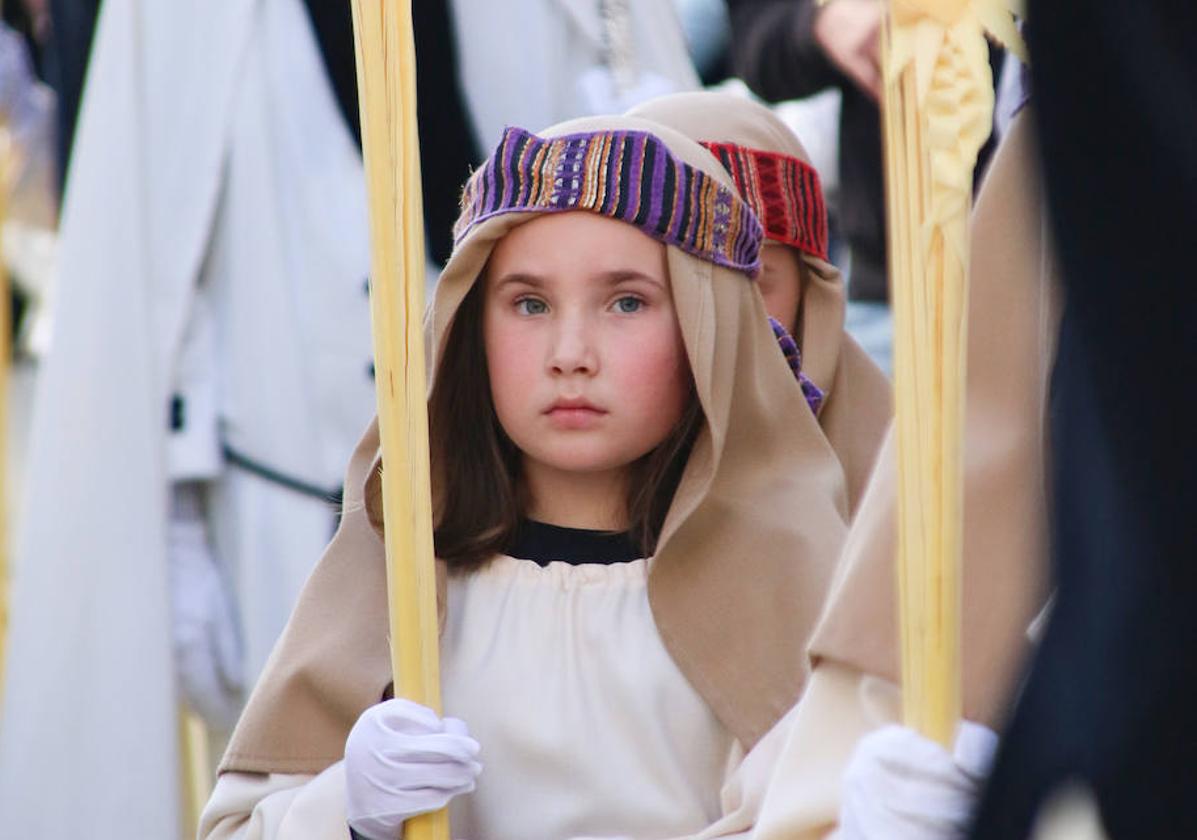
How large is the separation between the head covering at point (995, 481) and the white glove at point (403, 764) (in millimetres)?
525

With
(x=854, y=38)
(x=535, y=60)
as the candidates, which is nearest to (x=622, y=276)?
(x=854, y=38)

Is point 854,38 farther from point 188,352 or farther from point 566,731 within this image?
point 566,731

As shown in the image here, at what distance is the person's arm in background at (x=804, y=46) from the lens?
15.9ft

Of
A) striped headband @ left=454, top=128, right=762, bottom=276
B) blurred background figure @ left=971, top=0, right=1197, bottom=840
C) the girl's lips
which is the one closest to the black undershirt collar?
the girl's lips

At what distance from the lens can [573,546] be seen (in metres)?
3.14

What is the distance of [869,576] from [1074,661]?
2.91 ft

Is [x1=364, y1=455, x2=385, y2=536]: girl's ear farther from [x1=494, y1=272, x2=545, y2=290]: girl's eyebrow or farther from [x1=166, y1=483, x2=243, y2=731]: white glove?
[x1=166, y1=483, x2=243, y2=731]: white glove

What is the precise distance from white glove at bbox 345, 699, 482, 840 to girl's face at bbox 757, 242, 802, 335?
132 cm

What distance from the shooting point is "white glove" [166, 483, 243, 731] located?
16.2 ft

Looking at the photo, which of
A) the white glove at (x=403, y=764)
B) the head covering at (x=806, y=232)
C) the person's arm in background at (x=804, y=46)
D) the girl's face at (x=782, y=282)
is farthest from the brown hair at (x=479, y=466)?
the person's arm in background at (x=804, y=46)

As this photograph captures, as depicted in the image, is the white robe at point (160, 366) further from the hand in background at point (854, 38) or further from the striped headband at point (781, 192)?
the striped headband at point (781, 192)

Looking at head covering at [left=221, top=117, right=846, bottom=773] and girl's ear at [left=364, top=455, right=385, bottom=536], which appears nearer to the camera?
head covering at [left=221, top=117, right=846, bottom=773]

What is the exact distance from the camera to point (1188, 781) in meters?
1.47

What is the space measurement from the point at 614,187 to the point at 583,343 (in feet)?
0.70
